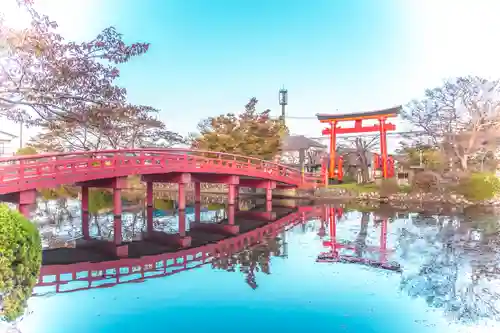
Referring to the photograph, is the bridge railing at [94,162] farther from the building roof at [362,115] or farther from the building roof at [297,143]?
the building roof at [297,143]

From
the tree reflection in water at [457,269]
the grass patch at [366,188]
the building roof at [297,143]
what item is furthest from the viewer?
the building roof at [297,143]

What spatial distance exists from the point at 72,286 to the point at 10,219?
2.36 metres

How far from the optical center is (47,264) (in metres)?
5.29

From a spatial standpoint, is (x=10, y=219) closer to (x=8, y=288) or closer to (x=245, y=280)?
(x=8, y=288)

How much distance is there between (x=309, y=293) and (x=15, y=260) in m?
2.87

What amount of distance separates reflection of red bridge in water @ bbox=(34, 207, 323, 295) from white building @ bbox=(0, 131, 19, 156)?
2.14 metres

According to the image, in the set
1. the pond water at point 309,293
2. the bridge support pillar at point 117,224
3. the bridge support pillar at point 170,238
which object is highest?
the bridge support pillar at point 117,224

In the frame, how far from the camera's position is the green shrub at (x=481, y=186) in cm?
→ 1249

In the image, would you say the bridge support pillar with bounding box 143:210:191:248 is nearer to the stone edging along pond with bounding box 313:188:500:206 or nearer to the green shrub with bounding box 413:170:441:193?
the stone edging along pond with bounding box 313:188:500:206

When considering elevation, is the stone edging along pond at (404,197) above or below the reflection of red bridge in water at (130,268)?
above

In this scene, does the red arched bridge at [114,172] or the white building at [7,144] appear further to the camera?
the red arched bridge at [114,172]

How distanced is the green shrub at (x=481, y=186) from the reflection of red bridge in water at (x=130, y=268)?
9093 mm

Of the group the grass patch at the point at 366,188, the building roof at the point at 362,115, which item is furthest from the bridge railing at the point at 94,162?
the building roof at the point at 362,115

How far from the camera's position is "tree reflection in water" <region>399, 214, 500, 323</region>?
3723 millimetres
